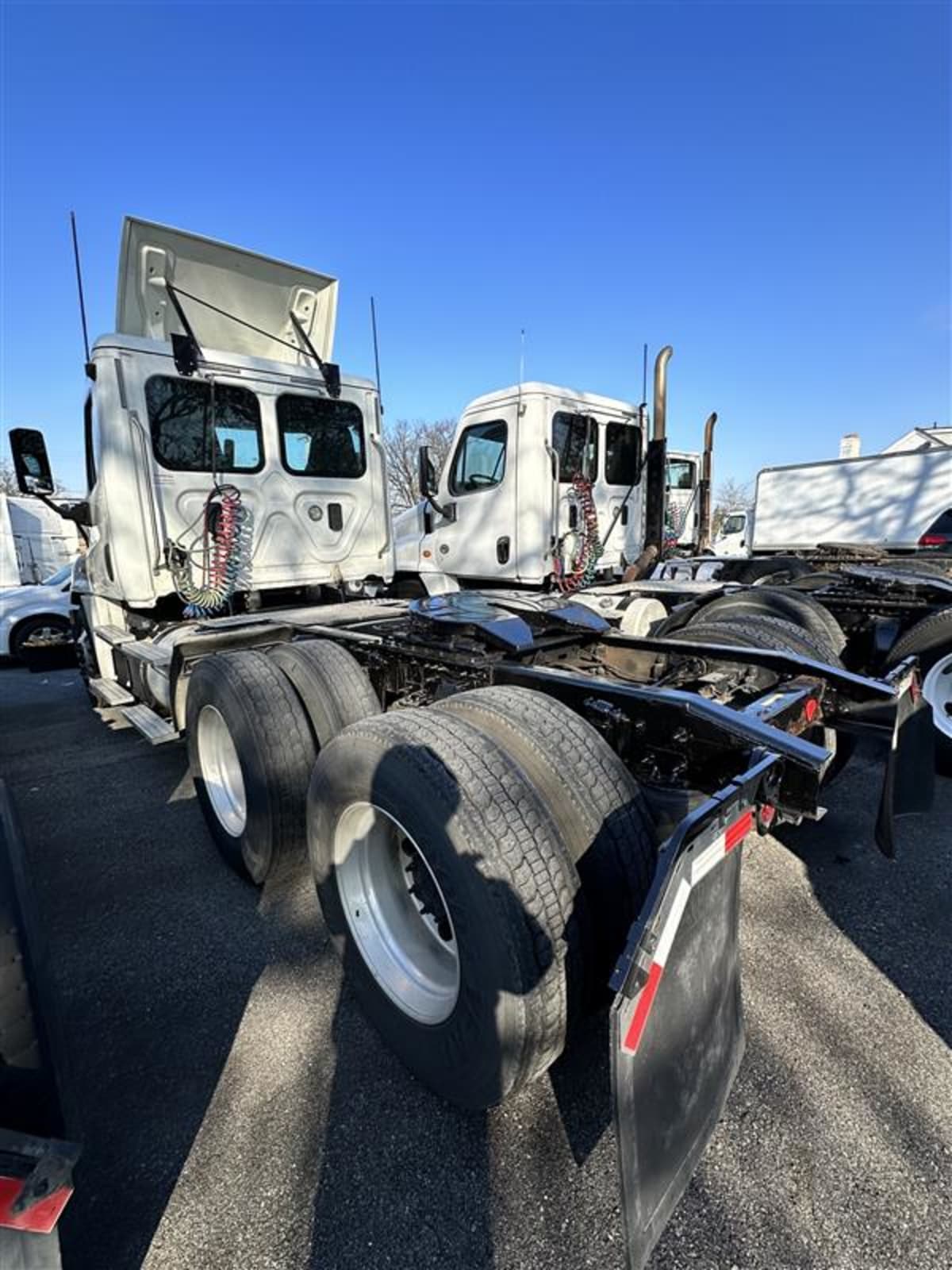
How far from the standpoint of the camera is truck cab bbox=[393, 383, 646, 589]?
6199 millimetres

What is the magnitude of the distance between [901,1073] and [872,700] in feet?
4.11

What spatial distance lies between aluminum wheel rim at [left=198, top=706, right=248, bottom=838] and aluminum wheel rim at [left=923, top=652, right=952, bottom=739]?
4.48m

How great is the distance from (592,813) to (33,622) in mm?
11182

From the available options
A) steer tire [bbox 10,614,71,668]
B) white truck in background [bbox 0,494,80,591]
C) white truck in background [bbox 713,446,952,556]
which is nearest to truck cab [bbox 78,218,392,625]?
steer tire [bbox 10,614,71,668]

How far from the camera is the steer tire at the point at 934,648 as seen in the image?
13.6 ft

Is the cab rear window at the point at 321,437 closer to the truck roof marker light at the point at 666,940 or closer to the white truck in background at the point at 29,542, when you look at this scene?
the truck roof marker light at the point at 666,940

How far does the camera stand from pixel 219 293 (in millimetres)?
5117

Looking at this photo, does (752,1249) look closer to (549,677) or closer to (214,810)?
(549,677)

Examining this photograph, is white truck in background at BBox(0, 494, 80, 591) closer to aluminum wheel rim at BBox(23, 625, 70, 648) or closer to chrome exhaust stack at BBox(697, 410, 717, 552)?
aluminum wheel rim at BBox(23, 625, 70, 648)

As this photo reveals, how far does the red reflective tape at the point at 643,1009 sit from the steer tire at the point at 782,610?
3.18 m

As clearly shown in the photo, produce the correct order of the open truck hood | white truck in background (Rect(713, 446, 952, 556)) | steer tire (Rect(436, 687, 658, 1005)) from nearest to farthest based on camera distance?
steer tire (Rect(436, 687, 658, 1005)) → the open truck hood → white truck in background (Rect(713, 446, 952, 556))

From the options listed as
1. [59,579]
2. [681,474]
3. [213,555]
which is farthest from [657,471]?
[59,579]

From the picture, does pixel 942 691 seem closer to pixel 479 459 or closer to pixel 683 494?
pixel 479 459

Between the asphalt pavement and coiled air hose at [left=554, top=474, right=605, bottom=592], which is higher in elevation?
coiled air hose at [left=554, top=474, right=605, bottom=592]
